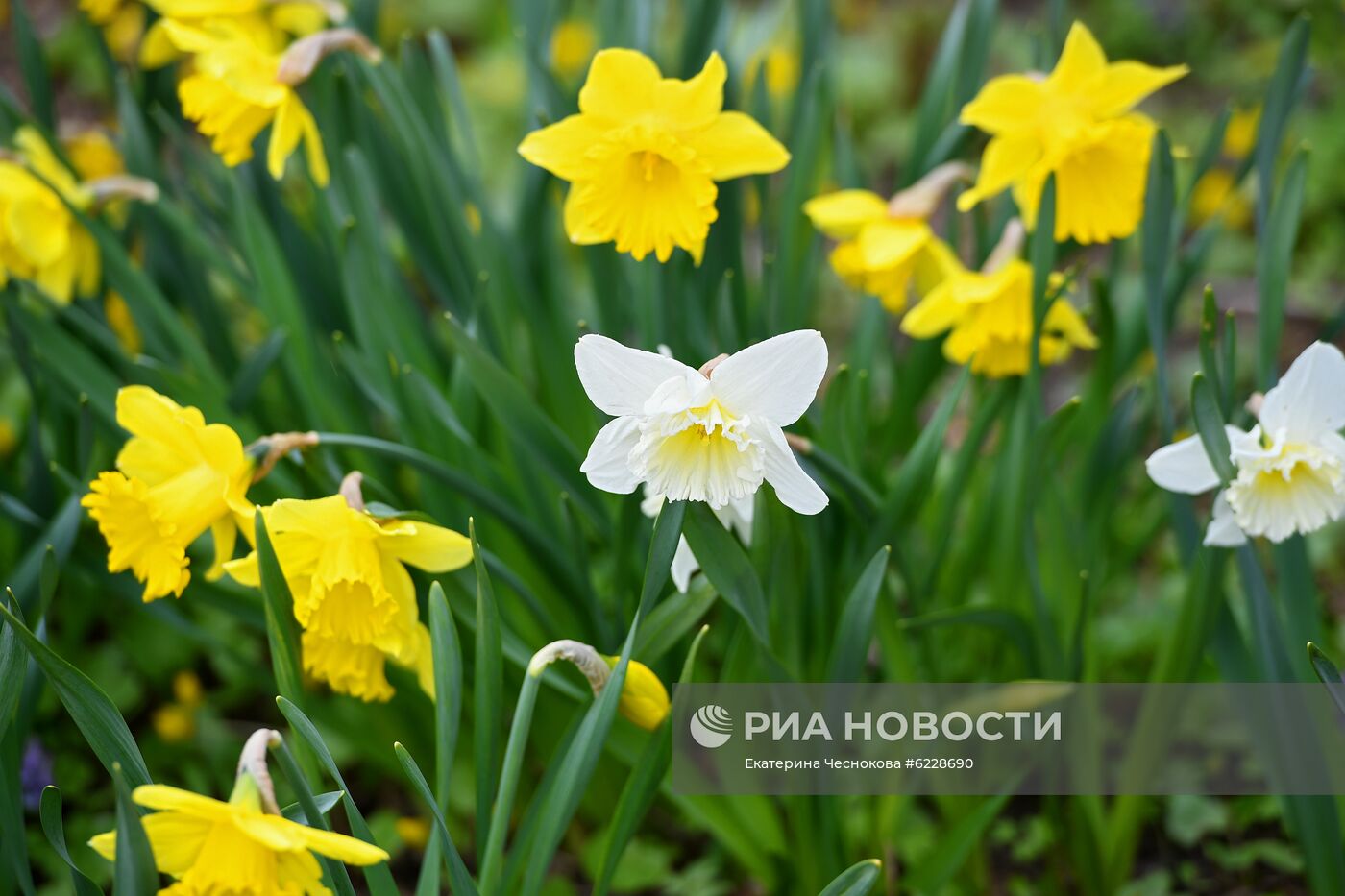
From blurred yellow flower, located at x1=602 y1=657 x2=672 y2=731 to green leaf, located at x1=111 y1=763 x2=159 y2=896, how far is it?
1.53 feet

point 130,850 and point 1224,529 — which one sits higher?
point 1224,529

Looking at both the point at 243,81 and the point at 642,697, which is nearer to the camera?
the point at 642,697

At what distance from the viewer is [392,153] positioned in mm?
1866

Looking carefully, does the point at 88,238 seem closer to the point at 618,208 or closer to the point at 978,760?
the point at 618,208

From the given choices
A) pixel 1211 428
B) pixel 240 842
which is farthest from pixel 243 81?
pixel 1211 428

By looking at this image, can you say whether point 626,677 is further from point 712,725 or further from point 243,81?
point 243,81

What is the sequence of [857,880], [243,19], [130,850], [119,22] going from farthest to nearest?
1. [119,22]
2. [243,19]
3. [857,880]
4. [130,850]

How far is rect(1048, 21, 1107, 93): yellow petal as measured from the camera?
142cm

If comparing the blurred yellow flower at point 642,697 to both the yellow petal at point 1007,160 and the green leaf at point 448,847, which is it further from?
the yellow petal at point 1007,160

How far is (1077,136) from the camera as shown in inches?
55.9

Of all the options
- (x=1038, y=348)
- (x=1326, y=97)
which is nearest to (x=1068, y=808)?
(x=1038, y=348)

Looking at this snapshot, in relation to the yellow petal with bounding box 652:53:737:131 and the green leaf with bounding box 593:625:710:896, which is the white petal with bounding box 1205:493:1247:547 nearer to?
the green leaf with bounding box 593:625:710:896

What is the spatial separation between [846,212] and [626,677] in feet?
2.53

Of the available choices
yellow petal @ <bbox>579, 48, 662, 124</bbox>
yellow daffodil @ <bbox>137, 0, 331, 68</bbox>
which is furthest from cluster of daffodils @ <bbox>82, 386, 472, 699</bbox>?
yellow daffodil @ <bbox>137, 0, 331, 68</bbox>
